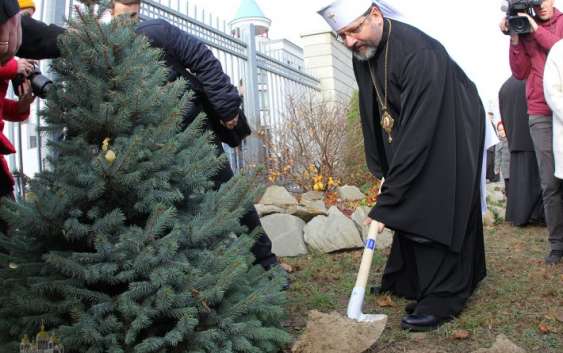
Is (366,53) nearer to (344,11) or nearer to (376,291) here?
(344,11)

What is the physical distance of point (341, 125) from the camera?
9188 millimetres

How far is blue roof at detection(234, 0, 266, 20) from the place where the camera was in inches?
670

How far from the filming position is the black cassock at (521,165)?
6234 millimetres

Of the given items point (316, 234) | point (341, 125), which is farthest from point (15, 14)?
point (341, 125)

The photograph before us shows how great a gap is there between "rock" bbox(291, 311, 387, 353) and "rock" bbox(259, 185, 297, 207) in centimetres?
434

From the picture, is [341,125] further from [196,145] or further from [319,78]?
[196,145]

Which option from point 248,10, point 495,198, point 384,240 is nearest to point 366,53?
point 384,240

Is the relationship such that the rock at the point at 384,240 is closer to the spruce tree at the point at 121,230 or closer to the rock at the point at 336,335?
the rock at the point at 336,335

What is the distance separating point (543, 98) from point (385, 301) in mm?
2240

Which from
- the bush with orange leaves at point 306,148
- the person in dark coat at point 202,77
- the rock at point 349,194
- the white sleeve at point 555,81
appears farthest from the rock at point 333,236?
the bush with orange leaves at point 306,148

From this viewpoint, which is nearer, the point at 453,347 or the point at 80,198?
the point at 80,198

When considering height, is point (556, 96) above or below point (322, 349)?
above

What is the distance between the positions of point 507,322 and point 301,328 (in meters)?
1.15

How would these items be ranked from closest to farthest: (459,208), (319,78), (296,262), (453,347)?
(453,347) < (459,208) < (296,262) < (319,78)
